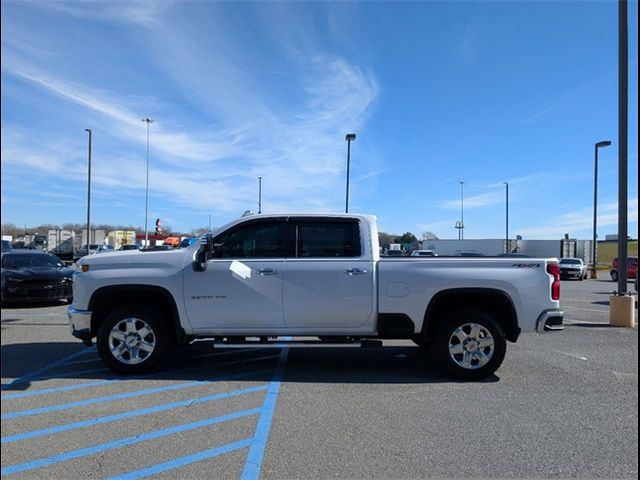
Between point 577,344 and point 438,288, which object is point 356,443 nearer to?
point 438,288

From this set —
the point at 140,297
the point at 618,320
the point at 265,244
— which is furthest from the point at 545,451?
the point at 618,320

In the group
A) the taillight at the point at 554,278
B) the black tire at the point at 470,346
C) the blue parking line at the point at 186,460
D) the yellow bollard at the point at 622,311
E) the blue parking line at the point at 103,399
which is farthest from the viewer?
the yellow bollard at the point at 622,311

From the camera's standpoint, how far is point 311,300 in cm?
623

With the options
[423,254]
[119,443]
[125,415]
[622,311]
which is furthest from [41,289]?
[622,311]

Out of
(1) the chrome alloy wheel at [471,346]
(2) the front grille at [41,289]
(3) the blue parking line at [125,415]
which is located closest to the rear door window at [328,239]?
(1) the chrome alloy wheel at [471,346]

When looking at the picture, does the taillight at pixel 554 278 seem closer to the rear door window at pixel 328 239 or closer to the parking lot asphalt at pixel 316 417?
the parking lot asphalt at pixel 316 417

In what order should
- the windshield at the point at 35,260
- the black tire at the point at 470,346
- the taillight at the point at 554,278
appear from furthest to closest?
the windshield at the point at 35,260 < the taillight at the point at 554,278 < the black tire at the point at 470,346

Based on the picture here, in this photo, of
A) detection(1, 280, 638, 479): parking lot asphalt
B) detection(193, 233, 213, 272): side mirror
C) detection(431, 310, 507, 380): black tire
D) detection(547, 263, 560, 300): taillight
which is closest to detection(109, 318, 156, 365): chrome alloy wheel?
detection(1, 280, 638, 479): parking lot asphalt

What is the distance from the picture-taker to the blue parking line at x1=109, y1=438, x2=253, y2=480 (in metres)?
3.58

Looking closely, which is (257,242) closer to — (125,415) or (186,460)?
(125,415)

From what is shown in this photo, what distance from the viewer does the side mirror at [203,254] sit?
6195 mm

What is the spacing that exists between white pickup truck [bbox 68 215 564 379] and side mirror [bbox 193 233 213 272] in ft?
0.04

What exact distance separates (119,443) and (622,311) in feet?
33.9

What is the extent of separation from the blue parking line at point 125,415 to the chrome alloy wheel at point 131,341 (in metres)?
1.29
